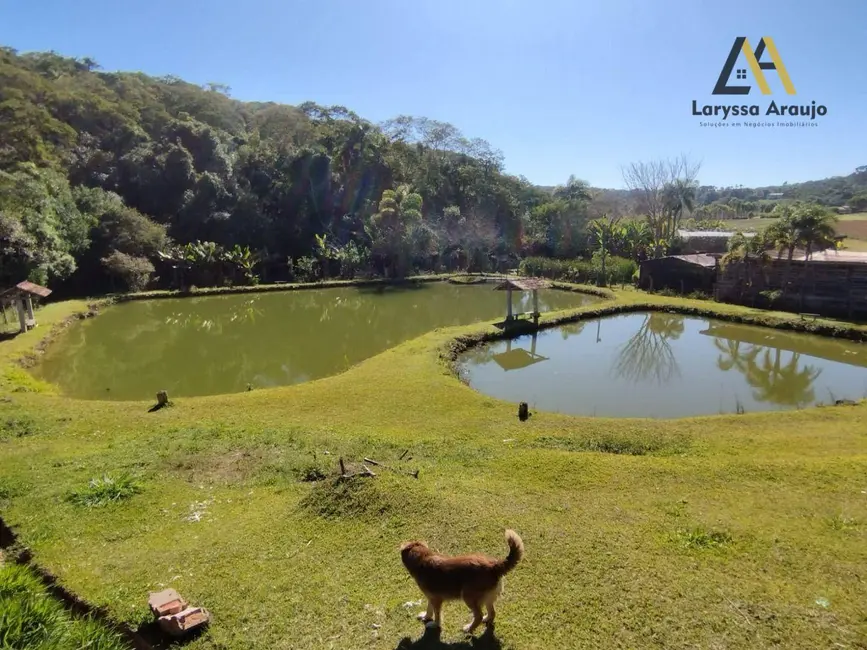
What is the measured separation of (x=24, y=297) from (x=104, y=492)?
1556 cm

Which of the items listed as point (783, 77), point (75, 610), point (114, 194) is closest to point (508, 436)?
point (75, 610)

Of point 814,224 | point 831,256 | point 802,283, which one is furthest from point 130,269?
point 831,256

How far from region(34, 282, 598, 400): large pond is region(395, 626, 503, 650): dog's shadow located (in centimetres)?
1105

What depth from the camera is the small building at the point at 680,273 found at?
25203 millimetres

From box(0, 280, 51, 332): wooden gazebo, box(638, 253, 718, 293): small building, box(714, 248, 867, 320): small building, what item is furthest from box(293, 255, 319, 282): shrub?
box(714, 248, 867, 320): small building

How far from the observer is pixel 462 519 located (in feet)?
18.4

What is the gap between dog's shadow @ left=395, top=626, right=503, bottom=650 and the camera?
3955mm

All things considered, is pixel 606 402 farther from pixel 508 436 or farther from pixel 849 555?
pixel 849 555

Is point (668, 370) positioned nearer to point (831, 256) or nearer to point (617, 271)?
point (831, 256)

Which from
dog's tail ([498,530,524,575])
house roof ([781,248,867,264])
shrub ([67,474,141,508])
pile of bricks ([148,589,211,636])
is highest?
house roof ([781,248,867,264])

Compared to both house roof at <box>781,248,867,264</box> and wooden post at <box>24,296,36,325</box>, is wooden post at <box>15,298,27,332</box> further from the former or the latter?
house roof at <box>781,248,867,264</box>

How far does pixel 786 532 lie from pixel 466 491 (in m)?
3.46

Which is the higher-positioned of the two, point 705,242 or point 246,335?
point 705,242

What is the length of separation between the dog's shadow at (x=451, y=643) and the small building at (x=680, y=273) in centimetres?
2440
